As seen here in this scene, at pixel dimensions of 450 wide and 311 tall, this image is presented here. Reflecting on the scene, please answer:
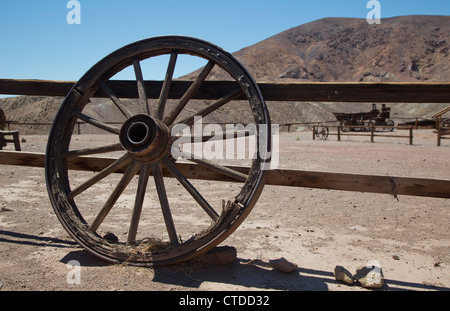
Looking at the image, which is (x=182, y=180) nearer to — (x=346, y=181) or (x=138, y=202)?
(x=138, y=202)

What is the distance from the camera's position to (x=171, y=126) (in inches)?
124

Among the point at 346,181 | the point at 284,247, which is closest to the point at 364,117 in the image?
the point at 284,247

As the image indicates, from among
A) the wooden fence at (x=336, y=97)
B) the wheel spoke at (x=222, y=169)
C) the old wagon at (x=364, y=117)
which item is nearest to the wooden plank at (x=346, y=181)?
the wooden fence at (x=336, y=97)

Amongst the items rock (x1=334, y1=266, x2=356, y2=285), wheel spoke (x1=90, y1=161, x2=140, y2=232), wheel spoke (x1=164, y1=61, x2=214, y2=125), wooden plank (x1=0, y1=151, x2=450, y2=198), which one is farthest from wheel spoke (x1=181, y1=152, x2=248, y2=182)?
rock (x1=334, y1=266, x2=356, y2=285)

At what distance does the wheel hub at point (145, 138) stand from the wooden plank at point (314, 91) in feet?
1.91

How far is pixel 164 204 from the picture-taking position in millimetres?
3002

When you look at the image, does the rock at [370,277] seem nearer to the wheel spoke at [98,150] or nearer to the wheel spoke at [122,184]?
the wheel spoke at [122,184]
